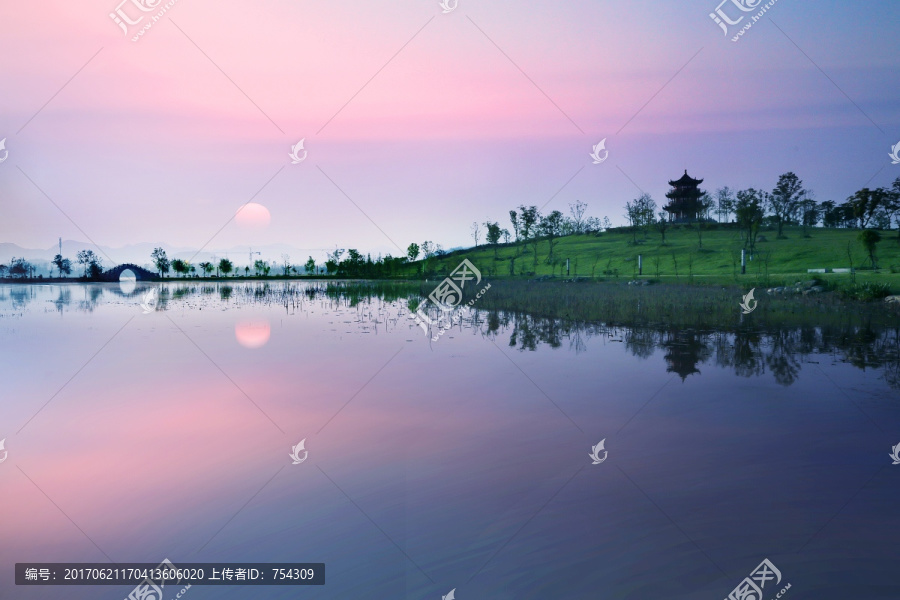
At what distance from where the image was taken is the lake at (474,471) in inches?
198

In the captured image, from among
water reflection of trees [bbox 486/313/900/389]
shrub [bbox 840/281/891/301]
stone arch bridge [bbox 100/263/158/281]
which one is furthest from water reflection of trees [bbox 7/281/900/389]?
stone arch bridge [bbox 100/263/158/281]

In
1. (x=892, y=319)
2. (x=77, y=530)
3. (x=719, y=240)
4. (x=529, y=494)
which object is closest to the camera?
(x=77, y=530)

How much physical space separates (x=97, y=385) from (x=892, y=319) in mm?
23911

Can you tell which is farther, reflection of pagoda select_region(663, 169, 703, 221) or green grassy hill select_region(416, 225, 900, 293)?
reflection of pagoda select_region(663, 169, 703, 221)

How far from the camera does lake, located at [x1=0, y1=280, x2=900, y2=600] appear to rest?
502cm

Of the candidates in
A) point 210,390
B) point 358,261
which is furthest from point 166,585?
point 358,261

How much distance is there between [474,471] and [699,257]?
61.1 meters

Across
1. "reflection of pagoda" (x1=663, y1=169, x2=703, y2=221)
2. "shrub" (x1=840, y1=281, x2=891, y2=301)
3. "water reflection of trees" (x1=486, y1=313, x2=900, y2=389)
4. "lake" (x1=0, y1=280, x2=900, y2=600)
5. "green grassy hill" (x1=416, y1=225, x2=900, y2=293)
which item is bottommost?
"lake" (x1=0, y1=280, x2=900, y2=600)

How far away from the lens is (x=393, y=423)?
9.01 meters

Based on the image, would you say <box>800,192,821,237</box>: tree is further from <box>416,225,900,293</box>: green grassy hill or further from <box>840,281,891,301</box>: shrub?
<box>840,281,891,301</box>: shrub

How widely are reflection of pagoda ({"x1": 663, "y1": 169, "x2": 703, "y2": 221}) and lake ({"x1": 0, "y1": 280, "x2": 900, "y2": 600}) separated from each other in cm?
8295

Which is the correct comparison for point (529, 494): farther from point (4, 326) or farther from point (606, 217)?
point (606, 217)

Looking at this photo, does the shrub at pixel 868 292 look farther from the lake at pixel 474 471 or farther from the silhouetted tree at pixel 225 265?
the silhouetted tree at pixel 225 265

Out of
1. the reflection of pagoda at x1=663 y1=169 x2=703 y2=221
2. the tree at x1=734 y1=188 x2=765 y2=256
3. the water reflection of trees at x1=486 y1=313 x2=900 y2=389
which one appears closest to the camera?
the water reflection of trees at x1=486 y1=313 x2=900 y2=389
